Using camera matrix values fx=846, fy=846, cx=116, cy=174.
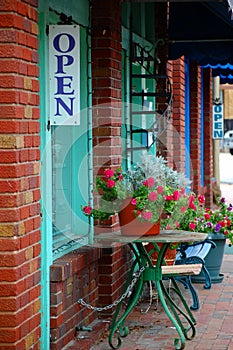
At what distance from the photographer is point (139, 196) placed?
627 cm

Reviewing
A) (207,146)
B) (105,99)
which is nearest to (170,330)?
(105,99)

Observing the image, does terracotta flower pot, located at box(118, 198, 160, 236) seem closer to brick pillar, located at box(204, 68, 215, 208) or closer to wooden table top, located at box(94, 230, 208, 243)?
wooden table top, located at box(94, 230, 208, 243)

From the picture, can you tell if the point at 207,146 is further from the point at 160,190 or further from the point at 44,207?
the point at 44,207

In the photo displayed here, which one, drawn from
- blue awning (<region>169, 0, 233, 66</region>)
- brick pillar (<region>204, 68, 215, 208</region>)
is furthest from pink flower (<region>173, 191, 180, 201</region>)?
brick pillar (<region>204, 68, 215, 208</region>)

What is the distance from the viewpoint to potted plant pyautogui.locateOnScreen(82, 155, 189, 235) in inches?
246

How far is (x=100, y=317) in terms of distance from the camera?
7.33 m

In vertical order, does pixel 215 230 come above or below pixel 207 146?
below

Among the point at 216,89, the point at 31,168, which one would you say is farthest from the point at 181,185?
the point at 216,89

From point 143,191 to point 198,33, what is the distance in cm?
424

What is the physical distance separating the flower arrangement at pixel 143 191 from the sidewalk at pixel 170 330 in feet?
3.39

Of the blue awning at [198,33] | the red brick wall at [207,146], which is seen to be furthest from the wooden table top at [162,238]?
the red brick wall at [207,146]

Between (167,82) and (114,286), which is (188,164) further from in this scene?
(114,286)

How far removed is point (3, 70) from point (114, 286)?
3034mm

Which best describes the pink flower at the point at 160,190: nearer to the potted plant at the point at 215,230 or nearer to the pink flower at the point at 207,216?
the potted plant at the point at 215,230
